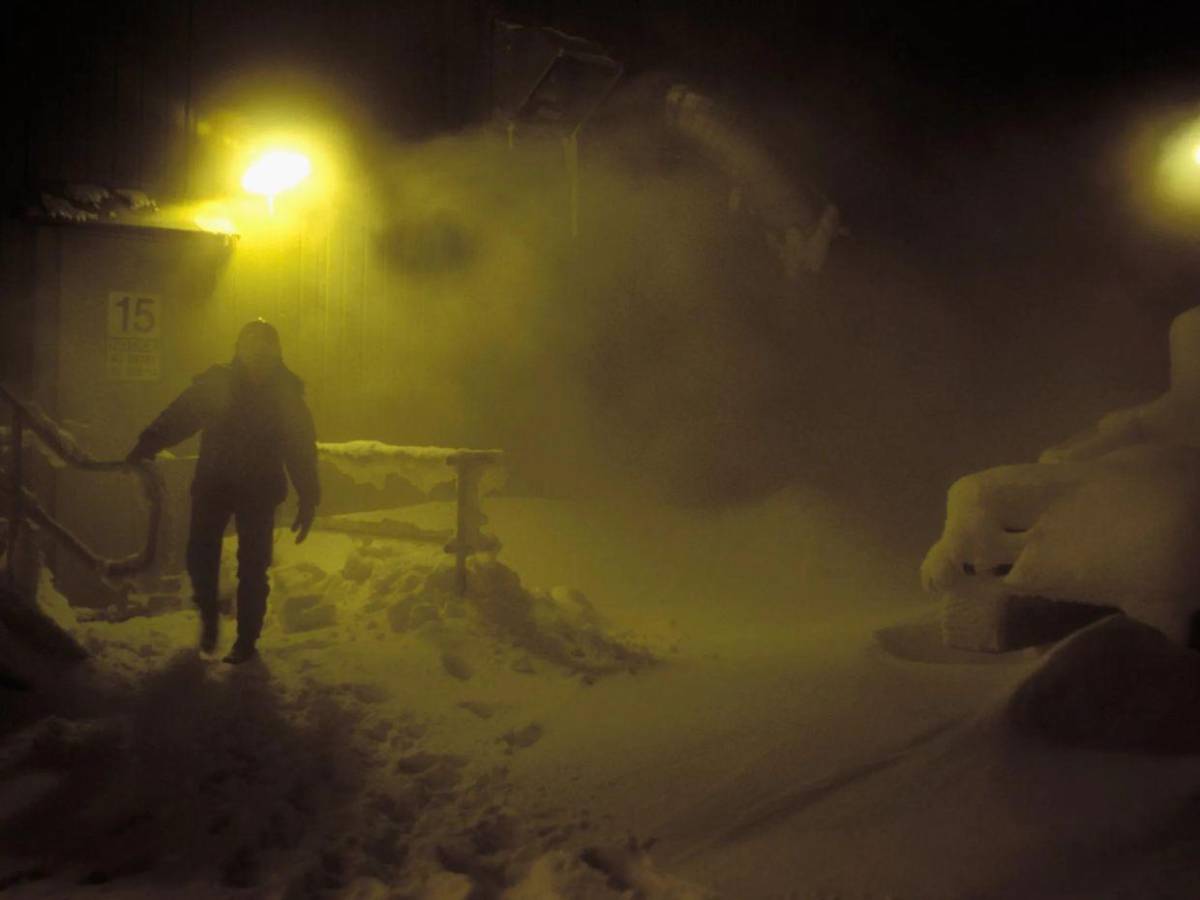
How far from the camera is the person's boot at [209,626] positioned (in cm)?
645

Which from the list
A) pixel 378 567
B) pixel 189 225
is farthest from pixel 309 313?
pixel 378 567

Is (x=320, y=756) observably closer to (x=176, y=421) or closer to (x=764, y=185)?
(x=176, y=421)

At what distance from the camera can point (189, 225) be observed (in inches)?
362

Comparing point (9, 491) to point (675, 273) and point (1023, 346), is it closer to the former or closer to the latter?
point (675, 273)

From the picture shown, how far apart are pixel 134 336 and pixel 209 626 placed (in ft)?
12.2

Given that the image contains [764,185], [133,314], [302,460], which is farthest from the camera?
[764,185]

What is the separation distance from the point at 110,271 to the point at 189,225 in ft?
2.47

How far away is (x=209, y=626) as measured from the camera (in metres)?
6.45

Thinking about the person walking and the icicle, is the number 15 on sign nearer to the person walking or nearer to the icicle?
the person walking

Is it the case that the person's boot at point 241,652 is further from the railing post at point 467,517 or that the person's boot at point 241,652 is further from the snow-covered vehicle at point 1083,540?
the snow-covered vehicle at point 1083,540

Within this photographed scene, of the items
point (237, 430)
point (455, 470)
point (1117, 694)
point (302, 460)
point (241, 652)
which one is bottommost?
point (241, 652)

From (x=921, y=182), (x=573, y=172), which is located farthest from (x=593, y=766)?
(x=921, y=182)

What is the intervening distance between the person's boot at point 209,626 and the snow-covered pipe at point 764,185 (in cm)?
630

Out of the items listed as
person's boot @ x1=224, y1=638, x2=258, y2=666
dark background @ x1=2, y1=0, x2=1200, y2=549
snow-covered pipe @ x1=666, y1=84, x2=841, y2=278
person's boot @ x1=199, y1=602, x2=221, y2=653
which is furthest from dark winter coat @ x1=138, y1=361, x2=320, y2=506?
snow-covered pipe @ x1=666, y1=84, x2=841, y2=278
